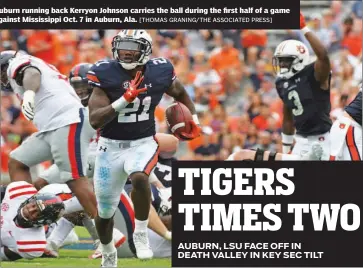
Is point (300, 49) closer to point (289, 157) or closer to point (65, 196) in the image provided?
point (289, 157)

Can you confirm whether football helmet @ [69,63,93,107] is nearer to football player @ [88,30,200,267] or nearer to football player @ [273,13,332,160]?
football player @ [88,30,200,267]

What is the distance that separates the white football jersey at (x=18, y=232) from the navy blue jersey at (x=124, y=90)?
958mm

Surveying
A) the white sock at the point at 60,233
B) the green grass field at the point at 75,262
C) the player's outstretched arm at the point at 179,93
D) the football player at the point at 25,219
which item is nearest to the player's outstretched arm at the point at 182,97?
the player's outstretched arm at the point at 179,93

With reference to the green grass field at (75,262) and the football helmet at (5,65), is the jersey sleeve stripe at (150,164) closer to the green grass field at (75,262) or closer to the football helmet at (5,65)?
the green grass field at (75,262)

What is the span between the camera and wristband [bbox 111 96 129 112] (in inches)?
270

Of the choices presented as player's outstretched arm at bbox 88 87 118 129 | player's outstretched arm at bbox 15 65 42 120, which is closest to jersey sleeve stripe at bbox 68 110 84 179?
player's outstretched arm at bbox 15 65 42 120

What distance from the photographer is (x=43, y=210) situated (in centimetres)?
759

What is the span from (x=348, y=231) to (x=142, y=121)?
5.07 feet

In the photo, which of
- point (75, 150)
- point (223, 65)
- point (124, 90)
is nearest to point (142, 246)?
point (75, 150)

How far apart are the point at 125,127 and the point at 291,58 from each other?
3264 mm

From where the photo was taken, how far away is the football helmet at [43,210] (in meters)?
7.59

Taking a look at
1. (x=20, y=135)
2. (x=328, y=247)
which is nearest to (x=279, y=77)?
(x=328, y=247)

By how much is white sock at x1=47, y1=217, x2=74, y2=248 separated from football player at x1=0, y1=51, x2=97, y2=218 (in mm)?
275

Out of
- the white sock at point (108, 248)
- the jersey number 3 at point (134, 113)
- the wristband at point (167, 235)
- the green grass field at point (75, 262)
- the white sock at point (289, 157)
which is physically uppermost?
the jersey number 3 at point (134, 113)
